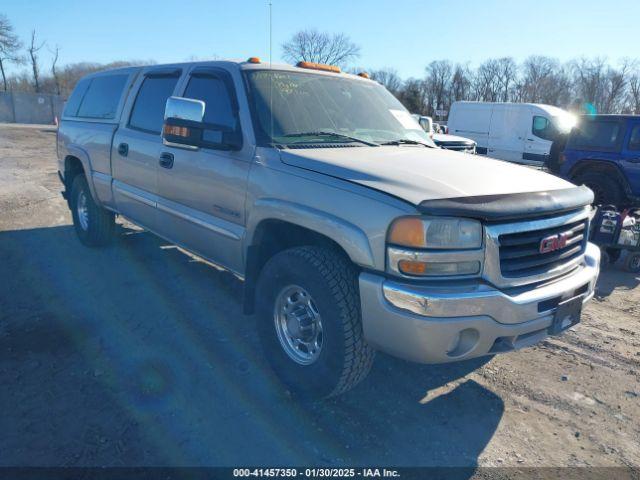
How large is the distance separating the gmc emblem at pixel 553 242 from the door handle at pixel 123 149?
370 cm

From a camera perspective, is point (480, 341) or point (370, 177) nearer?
point (480, 341)

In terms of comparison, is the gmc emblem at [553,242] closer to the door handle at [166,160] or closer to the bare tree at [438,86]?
the door handle at [166,160]

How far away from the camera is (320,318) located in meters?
2.74

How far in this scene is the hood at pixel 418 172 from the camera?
2543mm

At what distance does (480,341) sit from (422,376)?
3.62 ft

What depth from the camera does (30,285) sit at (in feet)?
15.3

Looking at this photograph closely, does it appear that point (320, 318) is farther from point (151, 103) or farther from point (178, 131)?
point (151, 103)

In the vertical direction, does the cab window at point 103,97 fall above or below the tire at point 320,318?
above

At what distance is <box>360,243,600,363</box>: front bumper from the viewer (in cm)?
232

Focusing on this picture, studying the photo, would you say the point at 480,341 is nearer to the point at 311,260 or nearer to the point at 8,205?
the point at 311,260

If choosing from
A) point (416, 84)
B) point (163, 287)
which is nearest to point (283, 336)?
point (163, 287)

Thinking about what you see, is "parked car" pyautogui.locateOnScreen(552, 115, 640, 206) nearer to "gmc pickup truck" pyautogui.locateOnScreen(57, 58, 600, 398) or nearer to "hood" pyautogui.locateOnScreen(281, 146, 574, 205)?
"gmc pickup truck" pyautogui.locateOnScreen(57, 58, 600, 398)

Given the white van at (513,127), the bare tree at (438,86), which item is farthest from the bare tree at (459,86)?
the white van at (513,127)

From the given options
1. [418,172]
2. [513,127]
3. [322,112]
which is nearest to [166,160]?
[322,112]
